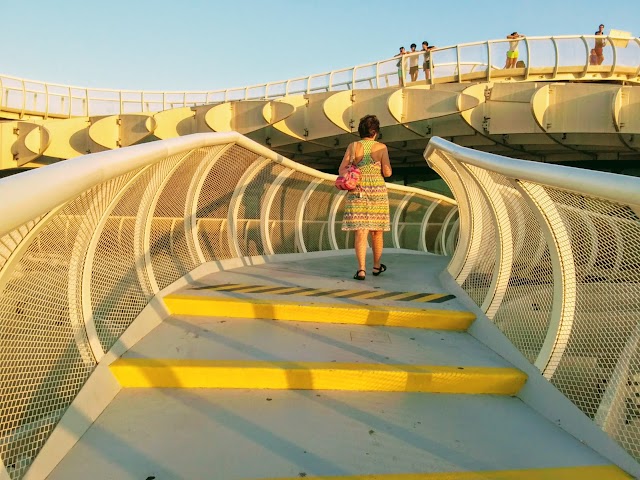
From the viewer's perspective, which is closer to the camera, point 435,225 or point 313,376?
point 313,376

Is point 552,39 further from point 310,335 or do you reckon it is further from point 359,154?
point 310,335

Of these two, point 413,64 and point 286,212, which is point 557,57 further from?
point 286,212

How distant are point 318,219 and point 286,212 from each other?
4.37ft

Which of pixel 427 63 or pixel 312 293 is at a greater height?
pixel 427 63

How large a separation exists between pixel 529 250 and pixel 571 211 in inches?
37.9

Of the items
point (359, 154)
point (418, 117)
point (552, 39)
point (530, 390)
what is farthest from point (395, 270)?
point (552, 39)

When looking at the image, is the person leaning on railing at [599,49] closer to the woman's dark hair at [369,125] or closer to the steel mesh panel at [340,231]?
the steel mesh panel at [340,231]

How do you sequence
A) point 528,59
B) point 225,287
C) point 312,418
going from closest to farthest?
point 312,418 → point 225,287 → point 528,59

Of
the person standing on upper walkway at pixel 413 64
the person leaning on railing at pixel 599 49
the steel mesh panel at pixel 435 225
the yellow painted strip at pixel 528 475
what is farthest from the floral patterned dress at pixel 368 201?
the person leaning on railing at pixel 599 49

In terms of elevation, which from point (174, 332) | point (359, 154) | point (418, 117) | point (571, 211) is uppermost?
point (418, 117)

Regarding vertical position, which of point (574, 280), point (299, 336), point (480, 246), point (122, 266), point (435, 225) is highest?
point (122, 266)

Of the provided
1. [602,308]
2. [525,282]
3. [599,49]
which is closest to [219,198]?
[525,282]

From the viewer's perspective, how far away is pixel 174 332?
313 cm

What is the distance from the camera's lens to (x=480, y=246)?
181 inches
